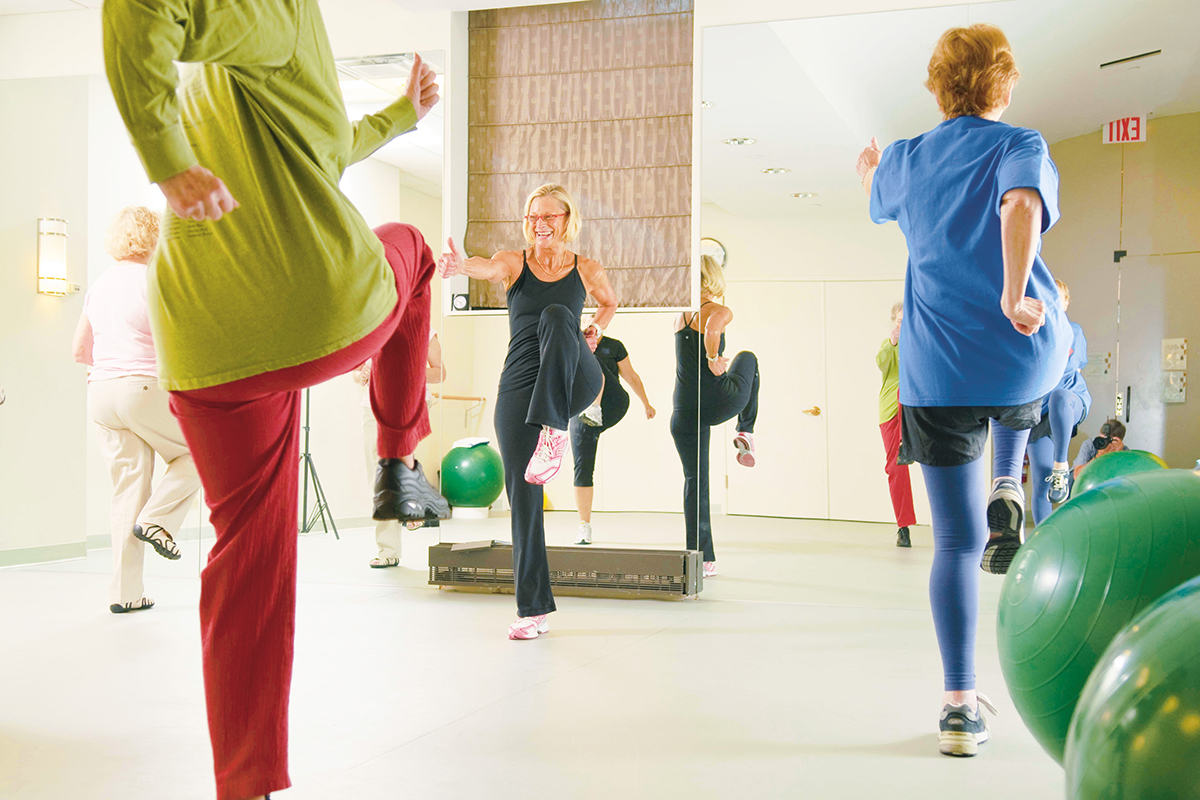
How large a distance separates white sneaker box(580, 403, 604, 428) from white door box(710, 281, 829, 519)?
53cm

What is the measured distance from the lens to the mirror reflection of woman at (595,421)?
14.5 ft

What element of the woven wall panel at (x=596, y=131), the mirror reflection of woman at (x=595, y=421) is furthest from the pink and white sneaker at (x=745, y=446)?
the woven wall panel at (x=596, y=131)

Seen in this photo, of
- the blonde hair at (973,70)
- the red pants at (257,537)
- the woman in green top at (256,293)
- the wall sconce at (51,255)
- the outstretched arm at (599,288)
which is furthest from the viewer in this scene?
the wall sconce at (51,255)

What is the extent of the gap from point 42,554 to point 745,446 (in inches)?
160

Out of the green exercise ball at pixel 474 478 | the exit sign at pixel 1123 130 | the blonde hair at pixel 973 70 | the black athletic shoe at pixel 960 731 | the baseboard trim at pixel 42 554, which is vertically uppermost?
the exit sign at pixel 1123 130

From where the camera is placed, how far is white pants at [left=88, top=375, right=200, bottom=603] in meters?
3.92

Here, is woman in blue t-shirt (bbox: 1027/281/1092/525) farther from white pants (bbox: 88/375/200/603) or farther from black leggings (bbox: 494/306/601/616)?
white pants (bbox: 88/375/200/603)

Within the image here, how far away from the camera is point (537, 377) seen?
3332mm

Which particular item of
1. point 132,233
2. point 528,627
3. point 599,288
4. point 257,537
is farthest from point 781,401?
point 257,537

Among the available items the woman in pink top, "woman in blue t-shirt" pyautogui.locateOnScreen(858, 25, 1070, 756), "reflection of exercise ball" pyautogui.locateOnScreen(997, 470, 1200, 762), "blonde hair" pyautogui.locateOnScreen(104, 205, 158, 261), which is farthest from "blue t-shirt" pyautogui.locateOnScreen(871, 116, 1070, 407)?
"blonde hair" pyautogui.locateOnScreen(104, 205, 158, 261)

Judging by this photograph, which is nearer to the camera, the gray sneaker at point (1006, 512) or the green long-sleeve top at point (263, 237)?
the green long-sleeve top at point (263, 237)

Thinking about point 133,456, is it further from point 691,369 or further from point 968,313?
point 968,313

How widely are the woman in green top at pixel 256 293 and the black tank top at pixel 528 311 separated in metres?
1.78

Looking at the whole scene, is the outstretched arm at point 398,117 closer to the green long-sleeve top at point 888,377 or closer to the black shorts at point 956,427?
the black shorts at point 956,427
